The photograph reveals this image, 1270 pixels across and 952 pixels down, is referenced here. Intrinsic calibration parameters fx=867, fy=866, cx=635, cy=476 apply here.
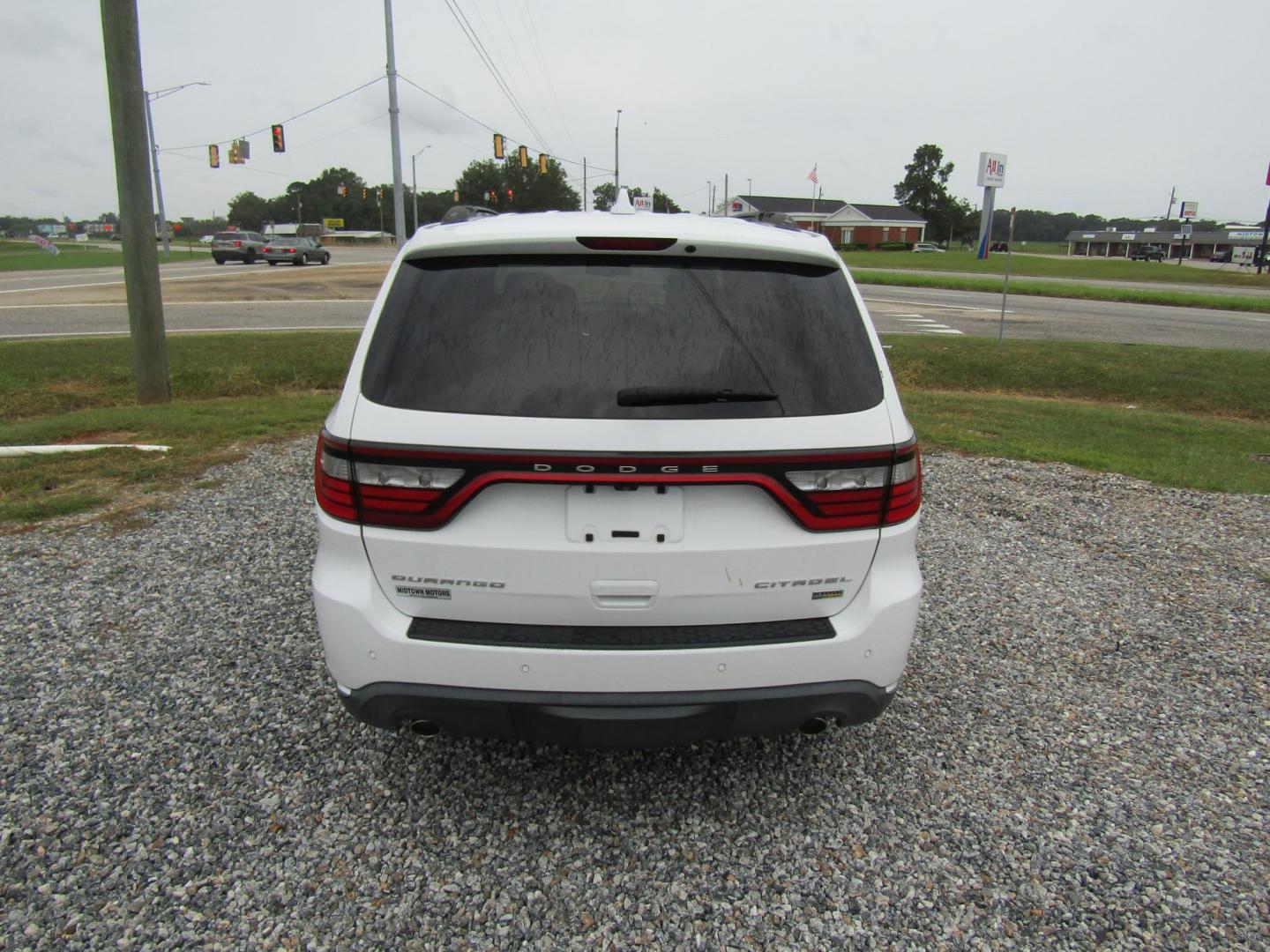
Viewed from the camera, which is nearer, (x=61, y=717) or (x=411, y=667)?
(x=411, y=667)

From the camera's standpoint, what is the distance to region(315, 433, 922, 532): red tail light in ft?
7.53

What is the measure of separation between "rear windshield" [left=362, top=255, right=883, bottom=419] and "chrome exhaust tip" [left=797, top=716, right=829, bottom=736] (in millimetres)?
908

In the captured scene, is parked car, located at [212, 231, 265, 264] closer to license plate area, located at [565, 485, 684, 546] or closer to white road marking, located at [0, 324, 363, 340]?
white road marking, located at [0, 324, 363, 340]

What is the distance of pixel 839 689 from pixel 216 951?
71.3 inches

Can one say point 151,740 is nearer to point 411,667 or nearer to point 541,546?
point 411,667

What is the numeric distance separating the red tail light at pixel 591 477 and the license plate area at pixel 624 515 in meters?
0.05

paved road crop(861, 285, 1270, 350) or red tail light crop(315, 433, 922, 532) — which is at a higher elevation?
red tail light crop(315, 433, 922, 532)

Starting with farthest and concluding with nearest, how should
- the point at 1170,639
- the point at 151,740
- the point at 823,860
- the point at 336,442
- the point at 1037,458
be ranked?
the point at 1037,458 → the point at 1170,639 → the point at 151,740 → the point at 823,860 → the point at 336,442

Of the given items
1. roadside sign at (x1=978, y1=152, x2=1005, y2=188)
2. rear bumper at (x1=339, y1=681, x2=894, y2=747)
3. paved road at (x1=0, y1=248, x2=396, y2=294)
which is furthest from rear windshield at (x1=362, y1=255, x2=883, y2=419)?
paved road at (x1=0, y1=248, x2=396, y2=294)

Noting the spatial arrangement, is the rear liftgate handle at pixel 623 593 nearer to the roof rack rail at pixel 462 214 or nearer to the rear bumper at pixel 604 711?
the rear bumper at pixel 604 711

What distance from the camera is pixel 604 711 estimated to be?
241 cm

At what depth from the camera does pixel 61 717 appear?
3.26 m

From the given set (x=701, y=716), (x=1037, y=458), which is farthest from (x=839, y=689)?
(x=1037, y=458)

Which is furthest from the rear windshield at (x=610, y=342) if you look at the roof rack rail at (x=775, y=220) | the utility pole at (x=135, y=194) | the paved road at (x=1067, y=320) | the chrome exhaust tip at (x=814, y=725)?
the paved road at (x=1067, y=320)
